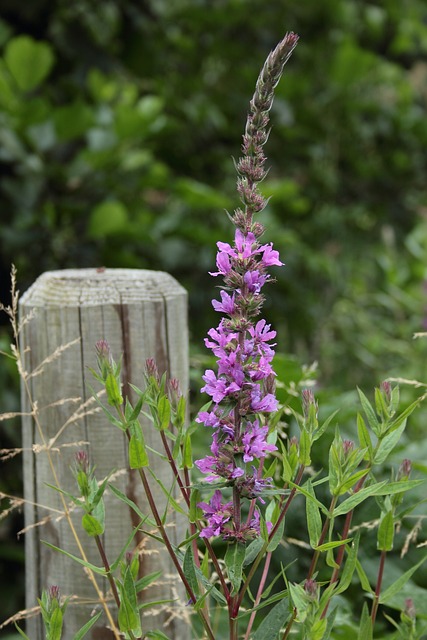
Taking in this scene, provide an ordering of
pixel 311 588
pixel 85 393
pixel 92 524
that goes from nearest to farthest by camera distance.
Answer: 1. pixel 311 588
2. pixel 92 524
3. pixel 85 393

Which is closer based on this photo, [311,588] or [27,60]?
[311,588]

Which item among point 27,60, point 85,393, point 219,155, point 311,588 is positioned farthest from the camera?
point 219,155

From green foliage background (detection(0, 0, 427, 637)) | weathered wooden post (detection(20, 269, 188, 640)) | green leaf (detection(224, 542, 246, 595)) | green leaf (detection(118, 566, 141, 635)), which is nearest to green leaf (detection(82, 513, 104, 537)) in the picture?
green leaf (detection(118, 566, 141, 635))

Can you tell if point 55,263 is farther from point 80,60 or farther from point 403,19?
point 403,19

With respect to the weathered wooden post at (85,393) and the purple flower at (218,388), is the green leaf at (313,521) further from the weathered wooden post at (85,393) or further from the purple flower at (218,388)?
the weathered wooden post at (85,393)

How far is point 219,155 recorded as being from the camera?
481 centimetres

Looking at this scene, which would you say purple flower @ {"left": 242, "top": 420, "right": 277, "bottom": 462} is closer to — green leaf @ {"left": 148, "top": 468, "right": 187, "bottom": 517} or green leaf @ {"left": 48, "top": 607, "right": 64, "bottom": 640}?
green leaf @ {"left": 148, "top": 468, "right": 187, "bottom": 517}

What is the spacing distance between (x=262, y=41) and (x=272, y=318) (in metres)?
1.57

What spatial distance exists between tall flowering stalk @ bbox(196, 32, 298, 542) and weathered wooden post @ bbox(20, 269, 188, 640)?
52 centimetres

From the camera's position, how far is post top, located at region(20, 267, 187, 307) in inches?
63.6

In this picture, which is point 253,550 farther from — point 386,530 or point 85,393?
point 85,393

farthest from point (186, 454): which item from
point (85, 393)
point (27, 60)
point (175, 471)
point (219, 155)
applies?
point (219, 155)

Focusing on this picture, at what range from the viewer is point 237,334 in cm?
111

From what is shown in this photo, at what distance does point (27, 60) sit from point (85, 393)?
179 cm
